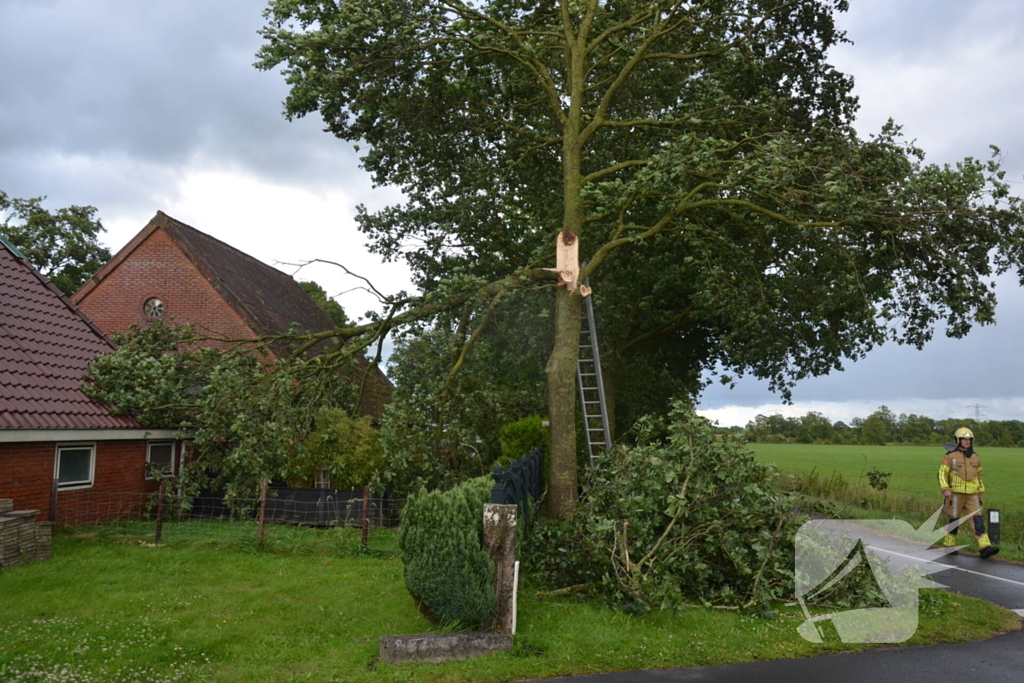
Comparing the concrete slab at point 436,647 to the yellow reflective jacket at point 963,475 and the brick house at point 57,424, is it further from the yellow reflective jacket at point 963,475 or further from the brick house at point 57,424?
the yellow reflective jacket at point 963,475

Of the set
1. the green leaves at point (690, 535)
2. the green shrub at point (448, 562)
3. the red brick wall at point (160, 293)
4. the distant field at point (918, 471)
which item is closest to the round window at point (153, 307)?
the red brick wall at point (160, 293)

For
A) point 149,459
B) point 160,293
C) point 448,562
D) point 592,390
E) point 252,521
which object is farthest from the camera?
point 160,293

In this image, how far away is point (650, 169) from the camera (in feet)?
45.1

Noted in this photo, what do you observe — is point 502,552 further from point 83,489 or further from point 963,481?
point 83,489

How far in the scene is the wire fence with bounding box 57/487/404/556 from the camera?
12.7m

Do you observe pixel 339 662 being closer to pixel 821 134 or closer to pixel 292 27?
pixel 292 27

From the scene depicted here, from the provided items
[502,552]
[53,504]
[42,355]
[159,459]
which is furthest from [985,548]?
[42,355]

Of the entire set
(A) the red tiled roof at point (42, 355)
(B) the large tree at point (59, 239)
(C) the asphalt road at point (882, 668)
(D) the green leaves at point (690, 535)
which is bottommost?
(C) the asphalt road at point (882, 668)

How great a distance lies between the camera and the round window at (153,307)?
23812 mm

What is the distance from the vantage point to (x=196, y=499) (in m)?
17.2

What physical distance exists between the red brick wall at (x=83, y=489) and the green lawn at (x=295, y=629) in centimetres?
298

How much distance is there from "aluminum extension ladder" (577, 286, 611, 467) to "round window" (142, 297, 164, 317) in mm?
13085

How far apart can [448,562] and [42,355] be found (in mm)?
11580

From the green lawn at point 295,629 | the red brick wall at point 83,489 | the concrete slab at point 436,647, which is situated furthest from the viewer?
the red brick wall at point 83,489
